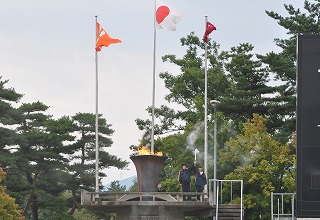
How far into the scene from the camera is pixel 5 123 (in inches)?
3656

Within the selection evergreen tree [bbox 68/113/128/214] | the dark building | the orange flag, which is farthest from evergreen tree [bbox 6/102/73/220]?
the dark building

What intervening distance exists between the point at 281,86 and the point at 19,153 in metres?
25.6

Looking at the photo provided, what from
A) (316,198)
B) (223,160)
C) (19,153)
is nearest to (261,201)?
(223,160)

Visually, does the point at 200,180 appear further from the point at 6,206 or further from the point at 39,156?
the point at 39,156

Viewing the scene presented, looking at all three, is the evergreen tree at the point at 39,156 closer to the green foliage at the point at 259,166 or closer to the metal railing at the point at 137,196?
the green foliage at the point at 259,166

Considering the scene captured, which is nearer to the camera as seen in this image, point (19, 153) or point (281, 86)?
point (281, 86)

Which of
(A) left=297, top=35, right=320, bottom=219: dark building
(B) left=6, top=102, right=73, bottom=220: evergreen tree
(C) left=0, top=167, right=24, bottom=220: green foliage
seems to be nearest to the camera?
(A) left=297, top=35, right=320, bottom=219: dark building

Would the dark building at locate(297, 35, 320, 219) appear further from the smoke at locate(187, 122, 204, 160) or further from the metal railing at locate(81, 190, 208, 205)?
the smoke at locate(187, 122, 204, 160)

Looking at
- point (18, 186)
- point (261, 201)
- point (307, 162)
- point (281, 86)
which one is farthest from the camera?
point (18, 186)

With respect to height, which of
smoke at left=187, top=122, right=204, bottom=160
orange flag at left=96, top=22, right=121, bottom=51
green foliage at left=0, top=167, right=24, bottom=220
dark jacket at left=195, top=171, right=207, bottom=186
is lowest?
green foliage at left=0, top=167, right=24, bottom=220

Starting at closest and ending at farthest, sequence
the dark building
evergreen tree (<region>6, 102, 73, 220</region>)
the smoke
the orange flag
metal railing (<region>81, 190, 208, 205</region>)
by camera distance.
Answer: the dark building, metal railing (<region>81, 190, 208, 205</region>), the orange flag, the smoke, evergreen tree (<region>6, 102, 73, 220</region>)

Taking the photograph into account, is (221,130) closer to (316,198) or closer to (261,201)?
(261,201)

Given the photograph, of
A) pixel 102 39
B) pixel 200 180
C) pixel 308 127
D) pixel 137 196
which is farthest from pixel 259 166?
pixel 308 127

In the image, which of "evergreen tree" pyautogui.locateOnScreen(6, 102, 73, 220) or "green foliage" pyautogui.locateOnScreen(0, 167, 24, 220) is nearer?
"green foliage" pyautogui.locateOnScreen(0, 167, 24, 220)
